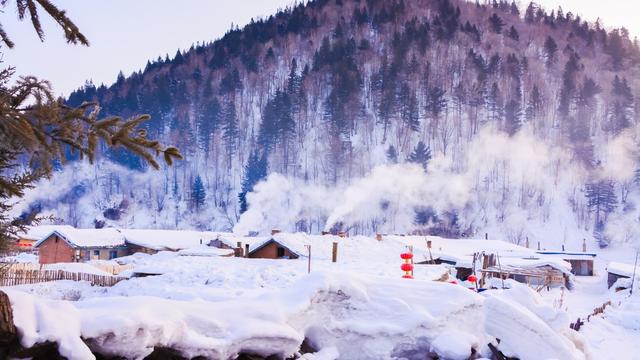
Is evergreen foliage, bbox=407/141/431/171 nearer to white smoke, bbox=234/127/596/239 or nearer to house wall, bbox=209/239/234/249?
white smoke, bbox=234/127/596/239

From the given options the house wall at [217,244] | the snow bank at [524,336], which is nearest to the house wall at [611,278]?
the house wall at [217,244]

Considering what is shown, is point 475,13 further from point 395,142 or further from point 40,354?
point 40,354

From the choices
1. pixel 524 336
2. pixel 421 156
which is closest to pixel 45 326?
pixel 524 336

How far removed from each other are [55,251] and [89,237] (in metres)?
3.39

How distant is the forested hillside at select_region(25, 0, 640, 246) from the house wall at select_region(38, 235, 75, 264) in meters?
36.2

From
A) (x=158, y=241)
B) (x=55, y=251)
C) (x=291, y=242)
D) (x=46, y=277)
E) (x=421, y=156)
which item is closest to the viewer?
(x=46, y=277)

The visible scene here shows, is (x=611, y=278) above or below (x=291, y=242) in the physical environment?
below

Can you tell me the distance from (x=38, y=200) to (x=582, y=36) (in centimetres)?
15007

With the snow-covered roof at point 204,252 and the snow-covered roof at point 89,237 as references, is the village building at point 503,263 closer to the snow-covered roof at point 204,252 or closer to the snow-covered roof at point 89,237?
the snow-covered roof at point 204,252

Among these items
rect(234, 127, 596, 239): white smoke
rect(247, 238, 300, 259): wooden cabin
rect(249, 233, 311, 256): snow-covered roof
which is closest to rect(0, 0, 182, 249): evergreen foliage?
rect(249, 233, 311, 256): snow-covered roof

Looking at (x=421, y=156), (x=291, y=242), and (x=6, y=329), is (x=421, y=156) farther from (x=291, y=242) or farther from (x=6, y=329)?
(x=6, y=329)

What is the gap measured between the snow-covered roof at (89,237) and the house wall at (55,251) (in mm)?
511

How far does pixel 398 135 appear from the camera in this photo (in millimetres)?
112750

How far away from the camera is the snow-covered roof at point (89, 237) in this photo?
51.9 meters
